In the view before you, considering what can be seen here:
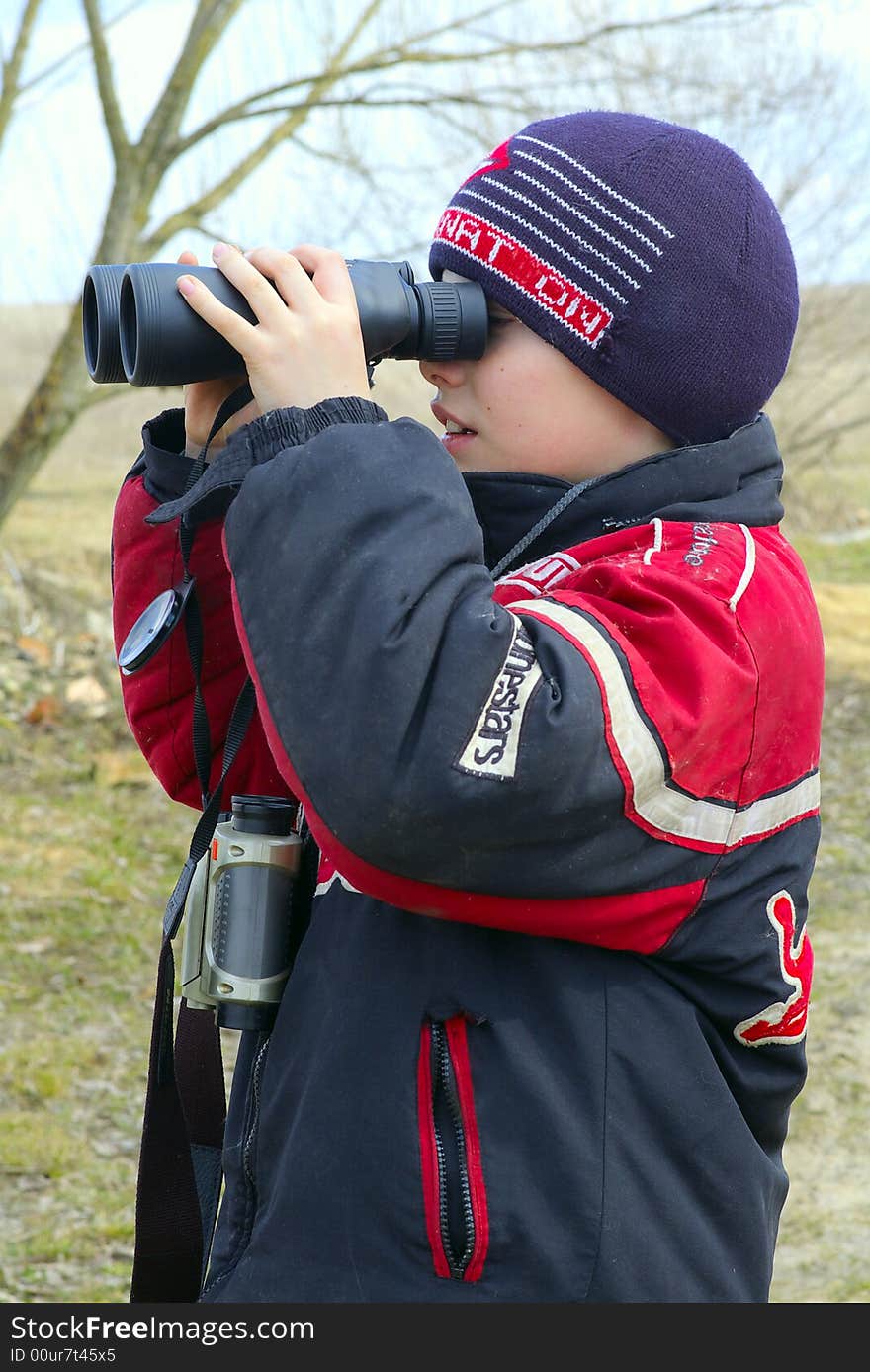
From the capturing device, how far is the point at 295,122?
5.94m

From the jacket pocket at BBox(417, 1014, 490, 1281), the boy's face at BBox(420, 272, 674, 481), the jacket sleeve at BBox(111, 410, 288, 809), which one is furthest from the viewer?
the jacket sleeve at BBox(111, 410, 288, 809)

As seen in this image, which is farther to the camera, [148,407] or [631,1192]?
[148,407]

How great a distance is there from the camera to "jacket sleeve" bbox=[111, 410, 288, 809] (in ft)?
5.51

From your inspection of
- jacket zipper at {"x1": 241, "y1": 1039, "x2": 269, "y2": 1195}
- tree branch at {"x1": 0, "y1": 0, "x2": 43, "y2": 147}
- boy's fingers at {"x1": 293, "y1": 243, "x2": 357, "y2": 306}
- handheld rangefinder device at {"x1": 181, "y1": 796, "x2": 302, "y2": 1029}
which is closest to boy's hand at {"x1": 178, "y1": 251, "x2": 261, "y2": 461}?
boy's fingers at {"x1": 293, "y1": 243, "x2": 357, "y2": 306}

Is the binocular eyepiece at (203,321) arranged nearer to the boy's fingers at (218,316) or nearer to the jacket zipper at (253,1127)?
the boy's fingers at (218,316)

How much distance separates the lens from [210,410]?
1.60 meters

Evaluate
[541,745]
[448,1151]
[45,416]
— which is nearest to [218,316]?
[541,745]

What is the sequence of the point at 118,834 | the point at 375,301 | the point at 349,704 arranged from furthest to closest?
the point at 118,834 → the point at 375,301 → the point at 349,704

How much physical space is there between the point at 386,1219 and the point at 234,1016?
0.28 metres

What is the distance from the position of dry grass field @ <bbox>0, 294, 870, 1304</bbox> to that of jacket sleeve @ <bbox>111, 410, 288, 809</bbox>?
1771 millimetres

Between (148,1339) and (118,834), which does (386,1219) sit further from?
(118,834)

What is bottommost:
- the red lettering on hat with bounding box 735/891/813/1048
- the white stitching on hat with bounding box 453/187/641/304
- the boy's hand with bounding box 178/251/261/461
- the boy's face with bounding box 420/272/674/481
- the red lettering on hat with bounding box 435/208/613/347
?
the red lettering on hat with bounding box 735/891/813/1048

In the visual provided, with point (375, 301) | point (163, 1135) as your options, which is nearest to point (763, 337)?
point (375, 301)

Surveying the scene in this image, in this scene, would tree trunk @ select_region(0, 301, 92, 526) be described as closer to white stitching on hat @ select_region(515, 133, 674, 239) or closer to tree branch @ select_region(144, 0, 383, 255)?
tree branch @ select_region(144, 0, 383, 255)
